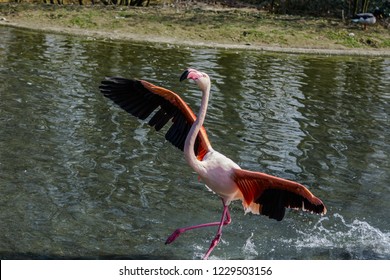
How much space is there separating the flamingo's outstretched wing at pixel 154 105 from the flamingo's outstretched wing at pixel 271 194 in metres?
0.55

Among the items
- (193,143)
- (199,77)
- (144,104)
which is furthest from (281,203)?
(144,104)

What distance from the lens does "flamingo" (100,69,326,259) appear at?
5.61 meters

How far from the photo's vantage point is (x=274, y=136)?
1007 centimetres

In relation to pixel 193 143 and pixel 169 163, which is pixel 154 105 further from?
pixel 169 163

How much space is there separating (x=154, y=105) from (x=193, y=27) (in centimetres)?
1467

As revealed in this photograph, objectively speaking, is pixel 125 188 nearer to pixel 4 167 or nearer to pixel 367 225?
pixel 4 167

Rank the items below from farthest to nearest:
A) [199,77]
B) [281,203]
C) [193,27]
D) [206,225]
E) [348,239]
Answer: [193,27] → [348,239] → [206,225] → [281,203] → [199,77]

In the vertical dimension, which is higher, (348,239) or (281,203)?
(281,203)

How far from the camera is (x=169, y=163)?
28.0 ft

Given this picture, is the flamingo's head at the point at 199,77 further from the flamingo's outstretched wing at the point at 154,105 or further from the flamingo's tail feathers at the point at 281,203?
the flamingo's tail feathers at the point at 281,203

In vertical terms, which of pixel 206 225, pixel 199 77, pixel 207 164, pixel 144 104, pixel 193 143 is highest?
pixel 199 77

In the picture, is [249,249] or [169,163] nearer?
[249,249]

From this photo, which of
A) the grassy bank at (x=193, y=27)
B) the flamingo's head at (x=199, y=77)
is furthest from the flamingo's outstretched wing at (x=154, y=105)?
the grassy bank at (x=193, y=27)

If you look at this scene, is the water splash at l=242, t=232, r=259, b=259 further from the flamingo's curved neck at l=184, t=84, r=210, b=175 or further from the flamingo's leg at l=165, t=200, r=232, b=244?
the flamingo's curved neck at l=184, t=84, r=210, b=175
